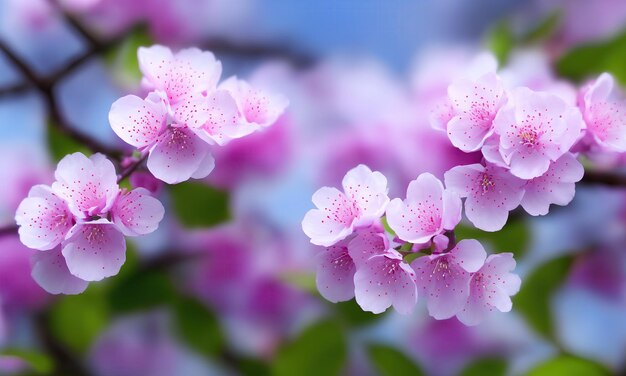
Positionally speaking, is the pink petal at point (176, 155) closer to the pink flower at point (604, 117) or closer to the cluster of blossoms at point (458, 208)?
the cluster of blossoms at point (458, 208)

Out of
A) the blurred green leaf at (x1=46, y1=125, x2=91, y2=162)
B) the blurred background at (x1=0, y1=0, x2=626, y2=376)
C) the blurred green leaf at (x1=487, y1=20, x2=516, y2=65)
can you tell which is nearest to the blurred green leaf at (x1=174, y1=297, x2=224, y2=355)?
the blurred background at (x1=0, y1=0, x2=626, y2=376)

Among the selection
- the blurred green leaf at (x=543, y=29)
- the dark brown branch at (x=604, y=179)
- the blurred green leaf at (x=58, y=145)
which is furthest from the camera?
the blurred green leaf at (x=543, y=29)

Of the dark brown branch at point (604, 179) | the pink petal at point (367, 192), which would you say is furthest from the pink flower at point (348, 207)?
the dark brown branch at point (604, 179)

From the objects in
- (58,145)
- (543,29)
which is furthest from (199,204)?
(543,29)

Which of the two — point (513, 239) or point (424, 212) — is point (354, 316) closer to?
point (513, 239)

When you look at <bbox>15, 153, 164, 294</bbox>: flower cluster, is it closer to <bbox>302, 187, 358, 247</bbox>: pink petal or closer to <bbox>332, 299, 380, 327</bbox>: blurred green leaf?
<bbox>302, 187, 358, 247</bbox>: pink petal
